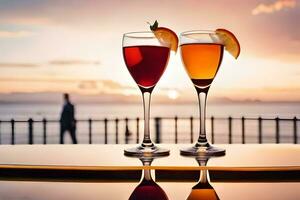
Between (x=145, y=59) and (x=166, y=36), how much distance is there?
9 centimetres

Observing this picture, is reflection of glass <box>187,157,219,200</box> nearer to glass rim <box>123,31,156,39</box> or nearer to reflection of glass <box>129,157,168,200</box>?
reflection of glass <box>129,157,168,200</box>

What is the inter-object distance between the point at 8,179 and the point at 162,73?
1.96 ft

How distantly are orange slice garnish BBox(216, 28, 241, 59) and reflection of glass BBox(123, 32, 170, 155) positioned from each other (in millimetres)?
159

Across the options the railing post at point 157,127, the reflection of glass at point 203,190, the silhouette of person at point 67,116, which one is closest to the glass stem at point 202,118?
the reflection of glass at point 203,190

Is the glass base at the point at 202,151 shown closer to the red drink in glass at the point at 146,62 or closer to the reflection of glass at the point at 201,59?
the reflection of glass at the point at 201,59

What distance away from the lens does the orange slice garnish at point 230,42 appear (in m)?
1.42

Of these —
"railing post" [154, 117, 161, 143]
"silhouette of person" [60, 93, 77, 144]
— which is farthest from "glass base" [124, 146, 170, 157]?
"railing post" [154, 117, 161, 143]

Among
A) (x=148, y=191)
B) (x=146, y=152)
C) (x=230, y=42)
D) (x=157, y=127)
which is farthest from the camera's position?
(x=157, y=127)

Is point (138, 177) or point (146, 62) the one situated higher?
point (146, 62)

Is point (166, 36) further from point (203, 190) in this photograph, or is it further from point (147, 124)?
point (203, 190)

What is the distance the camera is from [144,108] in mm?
1339

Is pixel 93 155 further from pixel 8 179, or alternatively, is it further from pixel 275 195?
pixel 275 195

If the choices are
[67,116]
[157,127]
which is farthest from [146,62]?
[157,127]

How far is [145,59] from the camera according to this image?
4.49 ft
